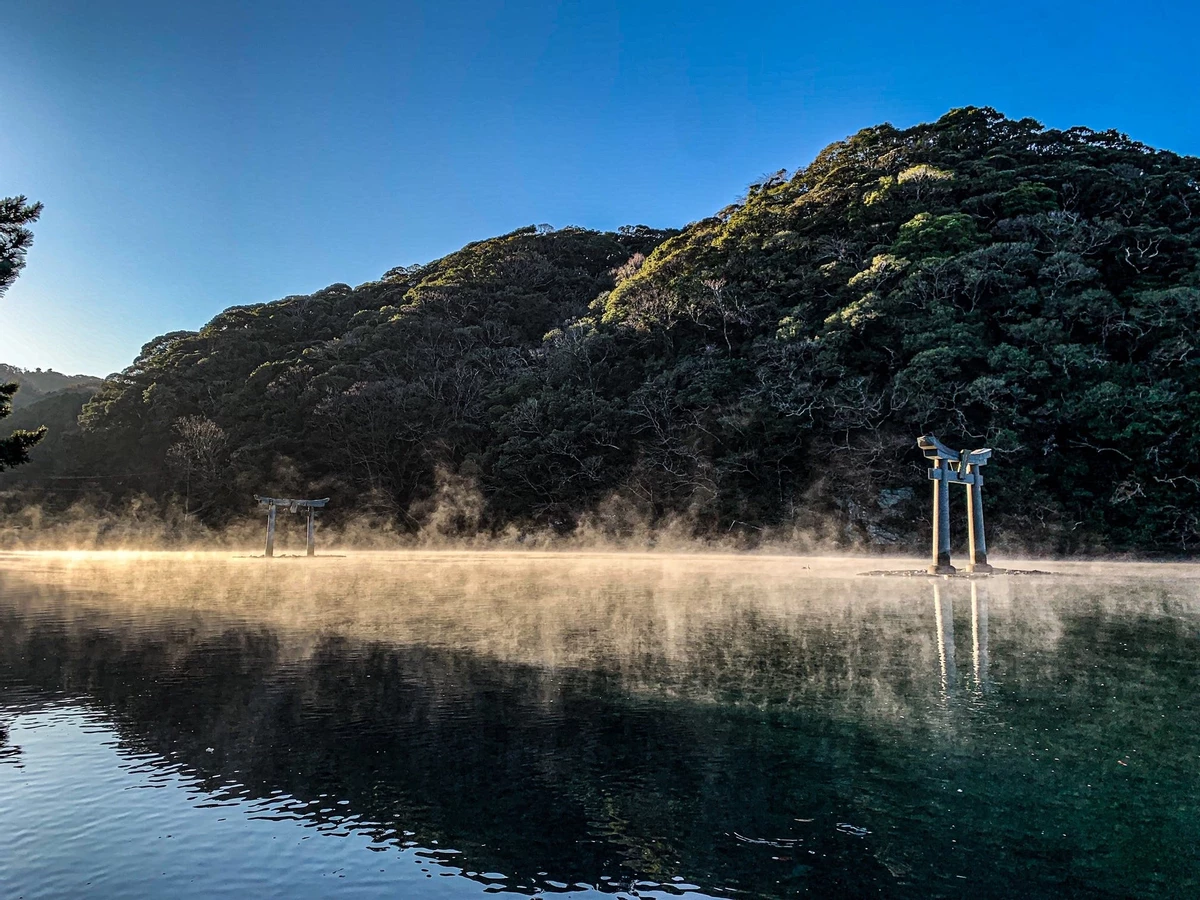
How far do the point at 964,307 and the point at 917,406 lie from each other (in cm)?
639

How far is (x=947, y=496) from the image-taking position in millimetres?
→ 19891

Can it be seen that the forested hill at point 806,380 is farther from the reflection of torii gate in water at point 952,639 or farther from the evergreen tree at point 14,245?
the evergreen tree at point 14,245

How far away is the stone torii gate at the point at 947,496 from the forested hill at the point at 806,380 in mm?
7265

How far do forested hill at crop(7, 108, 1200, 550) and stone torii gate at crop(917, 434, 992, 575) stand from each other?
7.26m

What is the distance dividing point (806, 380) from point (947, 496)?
1301 cm

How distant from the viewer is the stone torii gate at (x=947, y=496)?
761 inches

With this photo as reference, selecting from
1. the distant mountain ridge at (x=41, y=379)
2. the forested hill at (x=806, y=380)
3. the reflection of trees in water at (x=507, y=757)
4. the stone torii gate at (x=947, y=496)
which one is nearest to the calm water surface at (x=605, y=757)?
the reflection of trees in water at (x=507, y=757)

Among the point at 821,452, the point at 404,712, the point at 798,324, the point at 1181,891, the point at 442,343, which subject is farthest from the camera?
the point at 442,343

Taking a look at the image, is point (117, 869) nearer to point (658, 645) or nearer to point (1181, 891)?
point (1181, 891)

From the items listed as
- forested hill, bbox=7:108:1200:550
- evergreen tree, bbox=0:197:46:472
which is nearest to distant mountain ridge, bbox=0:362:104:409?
forested hill, bbox=7:108:1200:550

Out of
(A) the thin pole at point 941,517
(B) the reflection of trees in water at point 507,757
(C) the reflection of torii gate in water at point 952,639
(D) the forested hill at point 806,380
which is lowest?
(B) the reflection of trees in water at point 507,757

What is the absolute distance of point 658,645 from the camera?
9.73 meters

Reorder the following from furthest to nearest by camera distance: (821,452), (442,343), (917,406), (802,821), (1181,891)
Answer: (442,343)
(821,452)
(917,406)
(802,821)
(1181,891)

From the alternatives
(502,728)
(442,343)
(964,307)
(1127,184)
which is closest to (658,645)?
(502,728)
